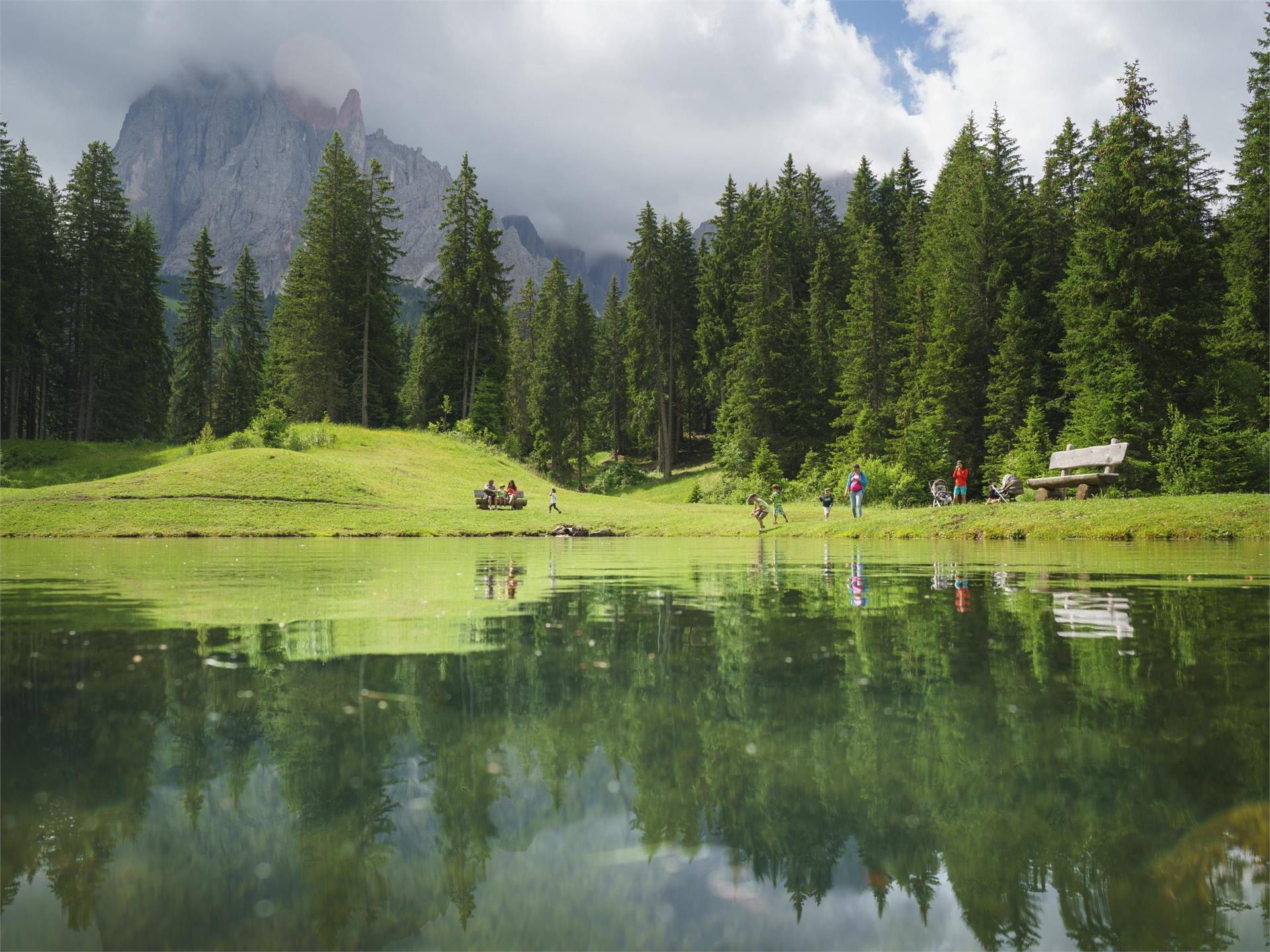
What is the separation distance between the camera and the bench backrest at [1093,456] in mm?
25906

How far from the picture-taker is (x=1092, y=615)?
663 centimetres

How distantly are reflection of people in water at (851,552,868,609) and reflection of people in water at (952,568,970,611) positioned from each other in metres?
0.87

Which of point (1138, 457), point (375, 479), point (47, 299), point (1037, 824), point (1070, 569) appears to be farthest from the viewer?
point (47, 299)

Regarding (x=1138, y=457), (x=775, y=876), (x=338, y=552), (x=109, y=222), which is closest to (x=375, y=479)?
(x=338, y=552)

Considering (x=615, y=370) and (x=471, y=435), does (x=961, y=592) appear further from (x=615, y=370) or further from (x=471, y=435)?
(x=615, y=370)

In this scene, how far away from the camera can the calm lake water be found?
186cm

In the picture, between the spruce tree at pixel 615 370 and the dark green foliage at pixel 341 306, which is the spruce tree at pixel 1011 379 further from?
the spruce tree at pixel 615 370

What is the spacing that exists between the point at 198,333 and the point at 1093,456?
75.1 metres

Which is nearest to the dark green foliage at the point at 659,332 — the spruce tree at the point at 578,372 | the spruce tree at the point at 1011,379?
the spruce tree at the point at 578,372

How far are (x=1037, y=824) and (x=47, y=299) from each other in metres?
70.5

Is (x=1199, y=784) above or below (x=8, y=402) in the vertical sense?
below

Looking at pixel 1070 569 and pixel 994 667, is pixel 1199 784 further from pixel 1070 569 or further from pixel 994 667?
pixel 1070 569

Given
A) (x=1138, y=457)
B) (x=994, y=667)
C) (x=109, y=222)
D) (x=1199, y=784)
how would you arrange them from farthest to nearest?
1. (x=109, y=222)
2. (x=1138, y=457)
3. (x=994, y=667)
4. (x=1199, y=784)

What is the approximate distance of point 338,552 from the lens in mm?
17750
